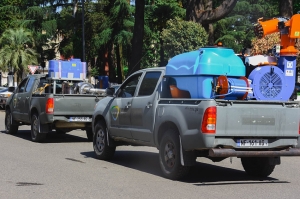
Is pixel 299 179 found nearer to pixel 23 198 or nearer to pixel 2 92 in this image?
pixel 23 198

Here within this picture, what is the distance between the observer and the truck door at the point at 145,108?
10430 mm

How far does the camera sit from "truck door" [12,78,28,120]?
17391 millimetres

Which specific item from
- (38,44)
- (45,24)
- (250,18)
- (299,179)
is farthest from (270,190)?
(250,18)

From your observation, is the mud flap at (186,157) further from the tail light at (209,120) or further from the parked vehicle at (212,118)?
the tail light at (209,120)

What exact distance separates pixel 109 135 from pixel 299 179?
390cm

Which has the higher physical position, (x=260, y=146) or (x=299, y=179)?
(x=260, y=146)

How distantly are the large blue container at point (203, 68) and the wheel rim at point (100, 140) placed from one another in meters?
2.95

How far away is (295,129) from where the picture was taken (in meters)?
9.47

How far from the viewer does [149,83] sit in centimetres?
1088

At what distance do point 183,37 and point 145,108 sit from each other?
693 inches

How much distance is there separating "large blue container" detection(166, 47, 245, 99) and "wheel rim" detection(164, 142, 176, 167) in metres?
0.93

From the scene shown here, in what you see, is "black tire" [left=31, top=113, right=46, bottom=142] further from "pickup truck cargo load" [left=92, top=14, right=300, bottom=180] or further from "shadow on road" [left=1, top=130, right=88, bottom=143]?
"pickup truck cargo load" [left=92, top=14, right=300, bottom=180]

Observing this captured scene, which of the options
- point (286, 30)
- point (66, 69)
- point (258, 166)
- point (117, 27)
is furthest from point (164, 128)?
point (117, 27)

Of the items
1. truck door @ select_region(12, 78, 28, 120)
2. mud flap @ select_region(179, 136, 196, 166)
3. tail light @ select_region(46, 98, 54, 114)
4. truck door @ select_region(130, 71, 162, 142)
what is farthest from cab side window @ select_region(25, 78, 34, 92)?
mud flap @ select_region(179, 136, 196, 166)
